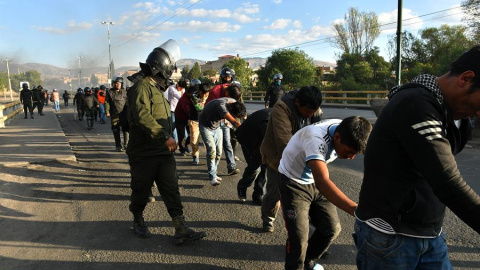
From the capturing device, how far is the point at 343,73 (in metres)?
41.8

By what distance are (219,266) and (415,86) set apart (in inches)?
93.6

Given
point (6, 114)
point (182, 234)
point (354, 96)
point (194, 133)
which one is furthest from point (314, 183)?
point (354, 96)

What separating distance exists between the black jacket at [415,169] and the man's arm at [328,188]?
16.4 inches

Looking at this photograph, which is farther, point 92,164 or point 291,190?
point 92,164

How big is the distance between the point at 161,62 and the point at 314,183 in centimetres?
224

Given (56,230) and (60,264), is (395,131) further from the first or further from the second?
(56,230)

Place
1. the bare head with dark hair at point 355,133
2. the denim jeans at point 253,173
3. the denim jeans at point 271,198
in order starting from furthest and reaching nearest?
the denim jeans at point 253,173 → the denim jeans at point 271,198 → the bare head with dark hair at point 355,133

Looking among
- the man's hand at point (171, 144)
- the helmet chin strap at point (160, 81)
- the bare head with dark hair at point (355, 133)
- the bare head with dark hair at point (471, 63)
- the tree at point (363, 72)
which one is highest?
the tree at point (363, 72)

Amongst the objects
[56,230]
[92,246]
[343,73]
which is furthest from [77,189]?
[343,73]

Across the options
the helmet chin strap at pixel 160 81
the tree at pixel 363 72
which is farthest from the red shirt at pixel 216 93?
the tree at pixel 363 72

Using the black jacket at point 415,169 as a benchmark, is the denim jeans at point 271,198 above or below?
below

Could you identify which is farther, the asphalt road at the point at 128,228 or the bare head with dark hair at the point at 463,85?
the asphalt road at the point at 128,228

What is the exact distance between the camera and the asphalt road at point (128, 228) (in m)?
3.18

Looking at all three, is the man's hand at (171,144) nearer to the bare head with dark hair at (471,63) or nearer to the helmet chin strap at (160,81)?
the helmet chin strap at (160,81)
